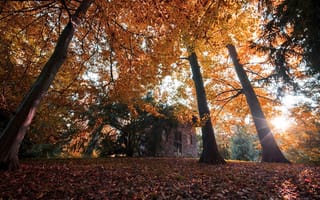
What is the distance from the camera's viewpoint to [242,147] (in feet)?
76.2

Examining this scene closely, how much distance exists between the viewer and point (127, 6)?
16.9 ft

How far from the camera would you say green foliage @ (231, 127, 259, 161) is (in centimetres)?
2305

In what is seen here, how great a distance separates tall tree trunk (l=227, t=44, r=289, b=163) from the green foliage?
590 inches

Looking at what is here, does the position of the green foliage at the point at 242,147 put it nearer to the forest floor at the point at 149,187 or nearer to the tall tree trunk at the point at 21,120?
the forest floor at the point at 149,187

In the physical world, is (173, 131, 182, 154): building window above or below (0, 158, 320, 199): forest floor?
above

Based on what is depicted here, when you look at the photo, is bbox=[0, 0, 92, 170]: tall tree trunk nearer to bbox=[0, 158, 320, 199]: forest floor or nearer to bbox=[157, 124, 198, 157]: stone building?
bbox=[0, 158, 320, 199]: forest floor

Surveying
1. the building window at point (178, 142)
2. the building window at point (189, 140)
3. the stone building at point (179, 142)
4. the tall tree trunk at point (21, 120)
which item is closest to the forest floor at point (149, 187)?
the tall tree trunk at point (21, 120)

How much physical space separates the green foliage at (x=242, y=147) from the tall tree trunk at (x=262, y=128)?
1500cm

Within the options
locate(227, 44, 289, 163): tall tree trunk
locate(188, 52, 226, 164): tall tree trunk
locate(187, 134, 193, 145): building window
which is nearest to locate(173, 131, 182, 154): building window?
locate(187, 134, 193, 145): building window

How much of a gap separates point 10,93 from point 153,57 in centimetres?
572

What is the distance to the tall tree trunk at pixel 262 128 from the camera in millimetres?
8219

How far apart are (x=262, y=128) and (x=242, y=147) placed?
53.5 feet

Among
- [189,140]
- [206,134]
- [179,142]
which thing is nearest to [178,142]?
[179,142]

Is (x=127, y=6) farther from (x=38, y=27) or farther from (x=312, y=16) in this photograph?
(x=312, y=16)
